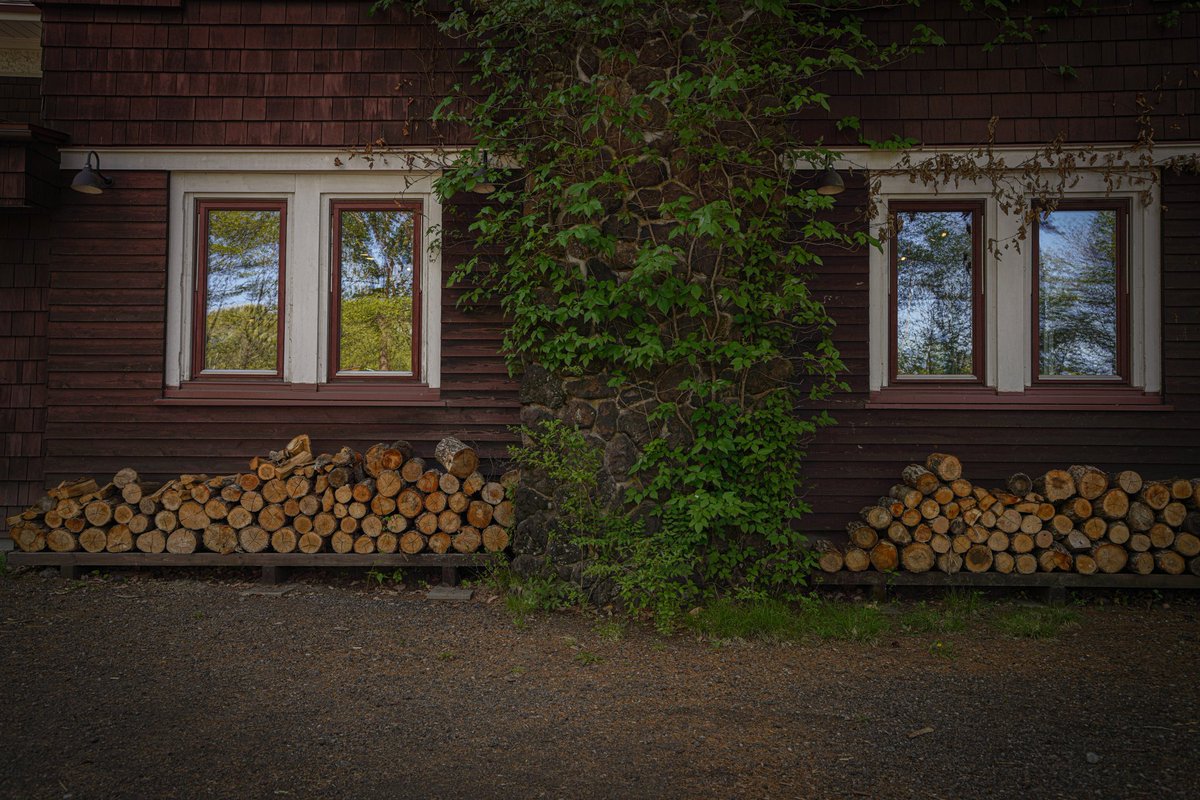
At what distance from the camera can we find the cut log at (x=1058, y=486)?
546cm

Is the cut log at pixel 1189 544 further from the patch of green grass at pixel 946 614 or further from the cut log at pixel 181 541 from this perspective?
the cut log at pixel 181 541

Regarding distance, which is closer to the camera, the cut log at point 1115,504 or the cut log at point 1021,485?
the cut log at point 1115,504

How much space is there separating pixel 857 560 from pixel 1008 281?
8.91 feet

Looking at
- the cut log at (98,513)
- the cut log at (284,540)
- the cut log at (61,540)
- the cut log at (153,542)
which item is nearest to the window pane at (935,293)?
the cut log at (284,540)

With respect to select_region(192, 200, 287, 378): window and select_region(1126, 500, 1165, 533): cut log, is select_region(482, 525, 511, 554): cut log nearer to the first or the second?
select_region(192, 200, 287, 378): window

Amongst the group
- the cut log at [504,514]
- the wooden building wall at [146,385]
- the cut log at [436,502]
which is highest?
the wooden building wall at [146,385]

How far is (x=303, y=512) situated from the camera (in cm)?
575

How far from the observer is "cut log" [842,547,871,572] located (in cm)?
560

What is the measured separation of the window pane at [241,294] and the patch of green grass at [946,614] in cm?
553

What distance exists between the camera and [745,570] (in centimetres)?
511

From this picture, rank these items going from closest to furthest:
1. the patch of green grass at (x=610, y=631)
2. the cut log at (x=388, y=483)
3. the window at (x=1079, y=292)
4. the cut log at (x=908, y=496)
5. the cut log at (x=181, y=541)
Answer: the patch of green grass at (x=610, y=631), the cut log at (x=908, y=496), the cut log at (x=388, y=483), the cut log at (x=181, y=541), the window at (x=1079, y=292)

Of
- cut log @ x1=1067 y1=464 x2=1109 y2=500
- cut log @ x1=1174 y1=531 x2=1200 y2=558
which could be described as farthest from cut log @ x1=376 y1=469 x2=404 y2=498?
cut log @ x1=1174 y1=531 x2=1200 y2=558

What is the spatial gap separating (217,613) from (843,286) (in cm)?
541

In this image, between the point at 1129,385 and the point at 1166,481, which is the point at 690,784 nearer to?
the point at 1166,481
